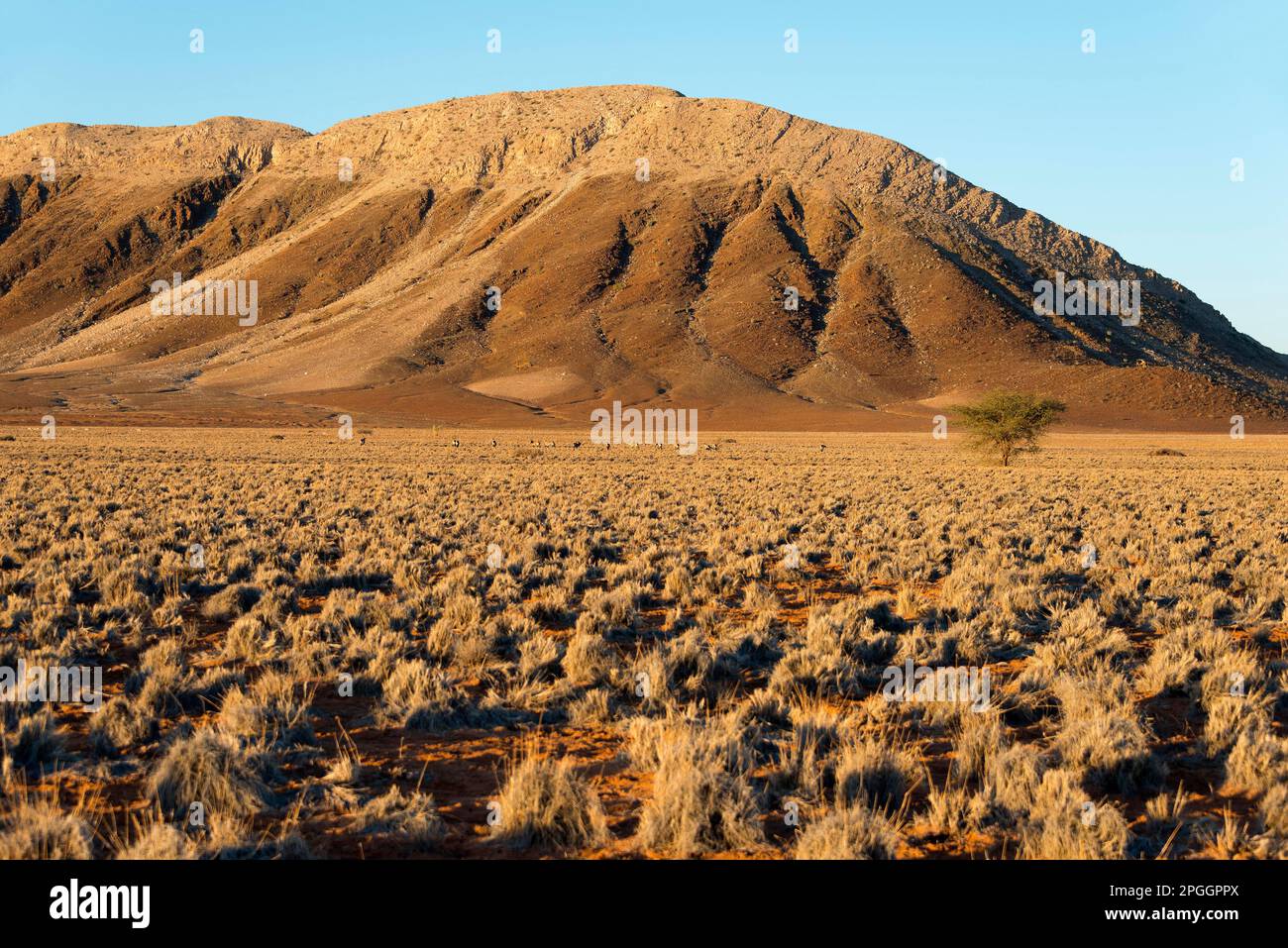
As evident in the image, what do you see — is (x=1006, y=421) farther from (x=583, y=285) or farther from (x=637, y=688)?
(x=583, y=285)

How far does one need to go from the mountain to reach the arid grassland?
79204mm

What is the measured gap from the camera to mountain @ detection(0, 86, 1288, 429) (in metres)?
109

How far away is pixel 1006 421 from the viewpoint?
4706cm

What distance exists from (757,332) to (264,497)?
3952 inches

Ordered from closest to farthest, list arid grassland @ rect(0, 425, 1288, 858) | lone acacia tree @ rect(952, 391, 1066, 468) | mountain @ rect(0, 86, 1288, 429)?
1. arid grassland @ rect(0, 425, 1288, 858)
2. lone acacia tree @ rect(952, 391, 1066, 468)
3. mountain @ rect(0, 86, 1288, 429)

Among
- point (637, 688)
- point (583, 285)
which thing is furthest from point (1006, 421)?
point (583, 285)

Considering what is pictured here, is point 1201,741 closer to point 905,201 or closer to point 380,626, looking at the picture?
point 380,626

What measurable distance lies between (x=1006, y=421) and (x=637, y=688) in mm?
43854

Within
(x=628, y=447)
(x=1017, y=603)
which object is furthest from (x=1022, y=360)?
(x=1017, y=603)

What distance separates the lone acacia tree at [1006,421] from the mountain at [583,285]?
4594cm

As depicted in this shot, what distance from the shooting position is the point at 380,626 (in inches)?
382

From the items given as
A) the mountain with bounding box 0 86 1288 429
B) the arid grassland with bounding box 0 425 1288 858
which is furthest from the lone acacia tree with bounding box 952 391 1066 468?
the mountain with bounding box 0 86 1288 429

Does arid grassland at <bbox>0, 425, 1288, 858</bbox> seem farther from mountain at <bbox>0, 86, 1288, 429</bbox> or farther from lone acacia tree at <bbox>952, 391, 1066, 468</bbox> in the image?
mountain at <bbox>0, 86, 1288, 429</bbox>
